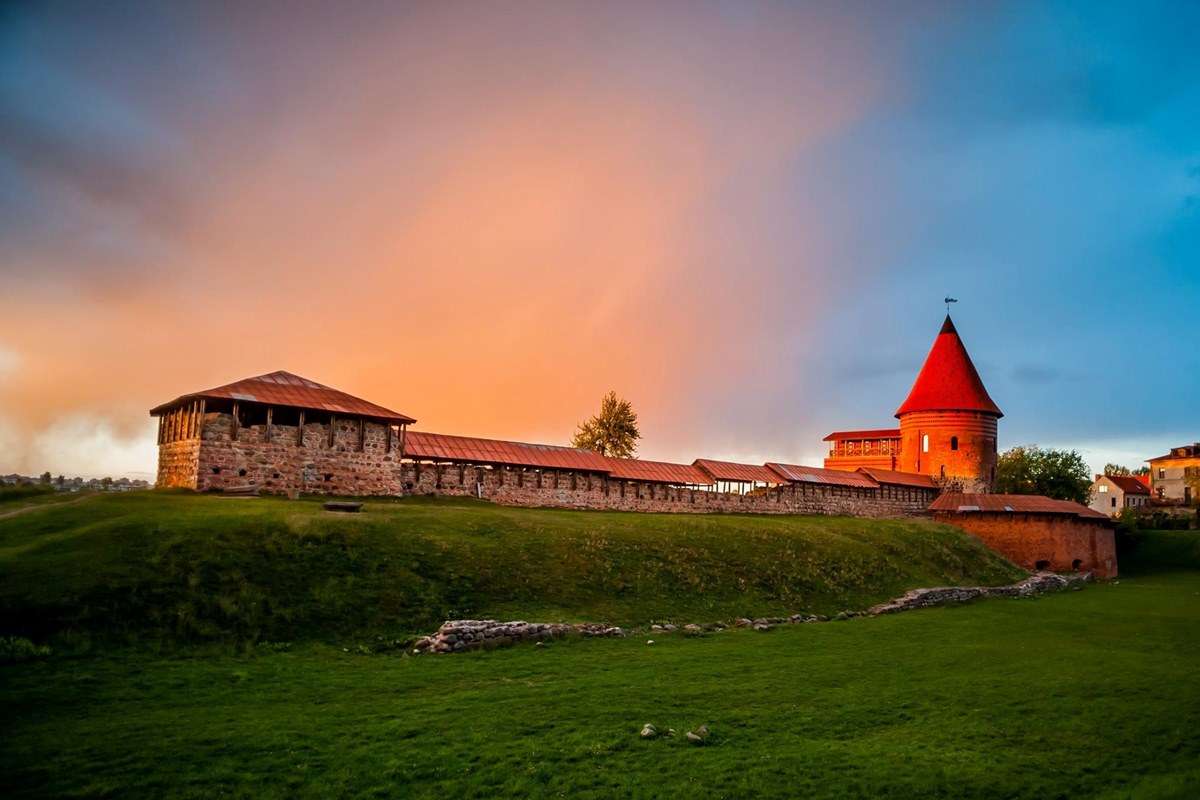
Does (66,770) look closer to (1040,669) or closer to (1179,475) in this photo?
(1040,669)

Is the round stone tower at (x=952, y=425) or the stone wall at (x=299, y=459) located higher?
the round stone tower at (x=952, y=425)

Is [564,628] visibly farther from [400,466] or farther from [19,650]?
[400,466]

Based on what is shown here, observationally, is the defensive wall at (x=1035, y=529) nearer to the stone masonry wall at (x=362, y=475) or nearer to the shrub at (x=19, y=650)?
the stone masonry wall at (x=362, y=475)

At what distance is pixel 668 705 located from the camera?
487 inches

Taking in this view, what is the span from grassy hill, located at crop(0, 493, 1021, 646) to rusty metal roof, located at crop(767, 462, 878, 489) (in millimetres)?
14770

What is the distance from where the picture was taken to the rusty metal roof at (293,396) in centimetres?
2723

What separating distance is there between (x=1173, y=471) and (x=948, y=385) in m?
54.4

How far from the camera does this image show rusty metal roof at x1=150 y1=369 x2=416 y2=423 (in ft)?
89.4

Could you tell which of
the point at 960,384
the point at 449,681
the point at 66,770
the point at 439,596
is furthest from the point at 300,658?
the point at 960,384

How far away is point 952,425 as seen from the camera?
5872 centimetres

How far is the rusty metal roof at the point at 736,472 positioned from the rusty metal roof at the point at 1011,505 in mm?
11815

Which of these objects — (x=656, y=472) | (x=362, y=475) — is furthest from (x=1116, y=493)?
(x=362, y=475)

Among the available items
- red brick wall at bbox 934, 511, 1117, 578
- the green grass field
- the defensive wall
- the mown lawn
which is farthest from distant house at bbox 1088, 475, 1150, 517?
the mown lawn

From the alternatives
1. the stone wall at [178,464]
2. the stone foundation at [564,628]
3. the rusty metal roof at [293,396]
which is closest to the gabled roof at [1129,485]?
the stone foundation at [564,628]
